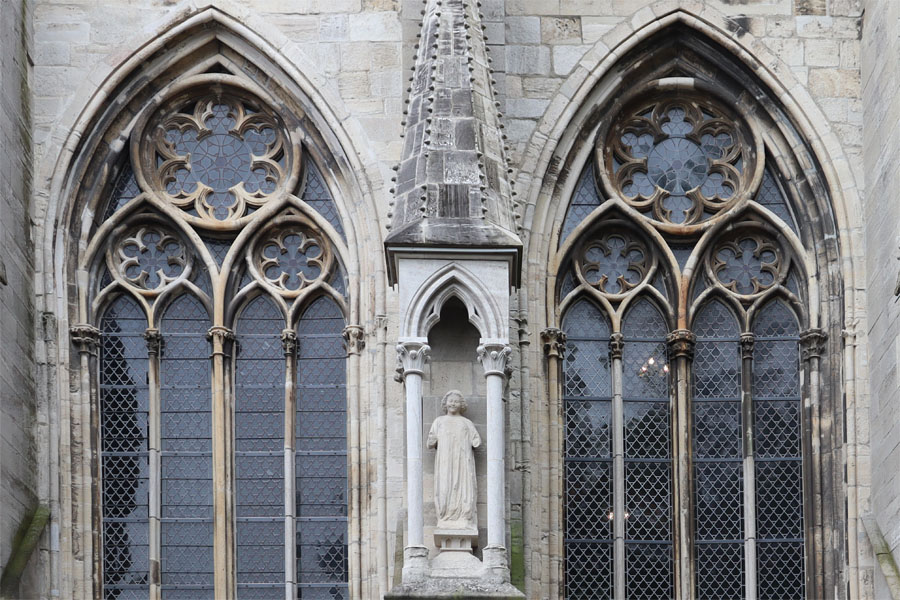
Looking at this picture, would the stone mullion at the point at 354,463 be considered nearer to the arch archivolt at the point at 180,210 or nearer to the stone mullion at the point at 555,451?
the arch archivolt at the point at 180,210

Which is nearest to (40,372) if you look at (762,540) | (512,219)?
(512,219)

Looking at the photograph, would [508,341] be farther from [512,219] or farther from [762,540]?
[762,540]

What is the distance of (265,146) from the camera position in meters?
22.6

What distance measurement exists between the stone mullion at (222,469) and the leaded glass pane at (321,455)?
595mm

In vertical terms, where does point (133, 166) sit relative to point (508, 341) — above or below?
above

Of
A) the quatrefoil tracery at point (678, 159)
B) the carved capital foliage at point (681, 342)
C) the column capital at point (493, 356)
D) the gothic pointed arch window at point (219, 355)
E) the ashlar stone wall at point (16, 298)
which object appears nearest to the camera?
the column capital at point (493, 356)

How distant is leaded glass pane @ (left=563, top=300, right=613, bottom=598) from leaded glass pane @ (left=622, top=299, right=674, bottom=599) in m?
0.18

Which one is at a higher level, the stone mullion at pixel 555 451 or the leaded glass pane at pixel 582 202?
the leaded glass pane at pixel 582 202

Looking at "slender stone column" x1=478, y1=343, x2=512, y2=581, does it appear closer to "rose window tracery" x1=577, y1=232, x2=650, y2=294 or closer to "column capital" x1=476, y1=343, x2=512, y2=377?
"column capital" x1=476, y1=343, x2=512, y2=377

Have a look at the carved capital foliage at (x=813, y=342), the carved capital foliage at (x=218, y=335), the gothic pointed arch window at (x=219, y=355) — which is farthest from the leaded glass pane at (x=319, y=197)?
the carved capital foliage at (x=813, y=342)

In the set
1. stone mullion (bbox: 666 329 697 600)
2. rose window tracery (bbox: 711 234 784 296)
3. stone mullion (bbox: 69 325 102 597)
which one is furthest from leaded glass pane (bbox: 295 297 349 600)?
rose window tracery (bbox: 711 234 784 296)

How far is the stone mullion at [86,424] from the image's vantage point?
2133 cm

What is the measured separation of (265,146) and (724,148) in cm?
425

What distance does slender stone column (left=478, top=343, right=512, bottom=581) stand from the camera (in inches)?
769
